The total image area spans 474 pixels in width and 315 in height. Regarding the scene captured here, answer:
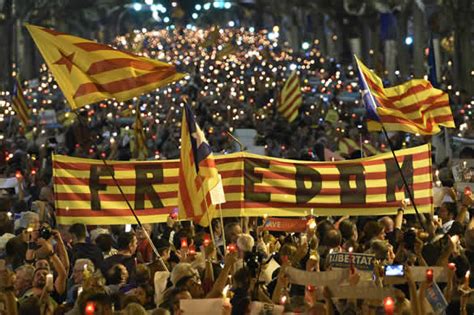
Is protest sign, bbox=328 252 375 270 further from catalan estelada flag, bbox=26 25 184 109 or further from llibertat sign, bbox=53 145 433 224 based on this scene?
llibertat sign, bbox=53 145 433 224

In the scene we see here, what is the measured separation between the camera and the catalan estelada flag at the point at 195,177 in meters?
13.5

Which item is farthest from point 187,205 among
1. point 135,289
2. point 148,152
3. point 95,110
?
point 95,110

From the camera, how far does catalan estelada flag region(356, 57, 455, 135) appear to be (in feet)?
48.9

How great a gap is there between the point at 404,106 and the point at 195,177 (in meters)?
2.85

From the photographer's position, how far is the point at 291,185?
14.9 m

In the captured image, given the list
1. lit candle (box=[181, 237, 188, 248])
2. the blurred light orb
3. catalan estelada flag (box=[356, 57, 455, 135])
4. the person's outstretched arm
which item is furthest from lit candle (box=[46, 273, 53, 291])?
the blurred light orb

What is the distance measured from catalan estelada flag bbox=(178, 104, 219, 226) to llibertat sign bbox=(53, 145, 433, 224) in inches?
40.6

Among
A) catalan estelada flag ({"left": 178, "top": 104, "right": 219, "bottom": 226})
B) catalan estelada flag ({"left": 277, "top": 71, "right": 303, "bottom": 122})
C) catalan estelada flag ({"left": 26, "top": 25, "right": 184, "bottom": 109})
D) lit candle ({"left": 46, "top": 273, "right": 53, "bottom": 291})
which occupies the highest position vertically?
catalan estelada flag ({"left": 26, "top": 25, "right": 184, "bottom": 109})

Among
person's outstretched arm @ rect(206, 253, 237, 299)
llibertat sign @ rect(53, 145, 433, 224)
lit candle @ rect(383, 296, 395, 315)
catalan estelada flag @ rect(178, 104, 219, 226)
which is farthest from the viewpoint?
llibertat sign @ rect(53, 145, 433, 224)

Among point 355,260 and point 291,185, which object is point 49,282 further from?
point 291,185

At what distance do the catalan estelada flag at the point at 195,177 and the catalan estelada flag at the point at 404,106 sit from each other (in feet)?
4.98

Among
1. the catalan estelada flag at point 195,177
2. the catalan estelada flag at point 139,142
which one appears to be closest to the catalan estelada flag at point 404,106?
the catalan estelada flag at point 195,177

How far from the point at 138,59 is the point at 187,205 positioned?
1.52m

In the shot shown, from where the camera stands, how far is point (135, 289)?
39.1 feet
